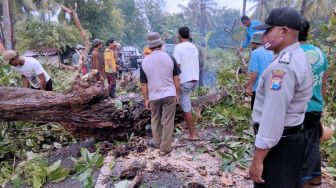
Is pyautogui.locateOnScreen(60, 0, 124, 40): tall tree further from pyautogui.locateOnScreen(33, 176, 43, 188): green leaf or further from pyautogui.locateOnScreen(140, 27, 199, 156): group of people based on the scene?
pyautogui.locateOnScreen(33, 176, 43, 188): green leaf

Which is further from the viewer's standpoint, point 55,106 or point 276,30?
point 55,106

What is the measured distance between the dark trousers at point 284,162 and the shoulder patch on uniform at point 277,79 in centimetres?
39

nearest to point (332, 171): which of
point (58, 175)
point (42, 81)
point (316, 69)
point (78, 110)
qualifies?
point (316, 69)

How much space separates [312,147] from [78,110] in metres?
3.13

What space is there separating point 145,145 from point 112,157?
0.57m

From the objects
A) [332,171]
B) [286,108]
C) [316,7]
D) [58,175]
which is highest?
[316,7]

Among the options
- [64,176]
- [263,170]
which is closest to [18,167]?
[64,176]

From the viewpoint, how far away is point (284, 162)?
1946mm

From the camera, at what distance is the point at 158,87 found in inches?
160

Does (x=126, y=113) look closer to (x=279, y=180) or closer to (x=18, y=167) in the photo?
(x=18, y=167)

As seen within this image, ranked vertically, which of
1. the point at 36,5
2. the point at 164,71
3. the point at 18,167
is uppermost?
the point at 36,5

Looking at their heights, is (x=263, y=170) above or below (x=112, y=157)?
above

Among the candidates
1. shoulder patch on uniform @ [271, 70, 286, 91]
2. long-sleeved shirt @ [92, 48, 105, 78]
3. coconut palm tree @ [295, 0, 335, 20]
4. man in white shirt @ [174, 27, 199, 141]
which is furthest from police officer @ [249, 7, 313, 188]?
coconut palm tree @ [295, 0, 335, 20]

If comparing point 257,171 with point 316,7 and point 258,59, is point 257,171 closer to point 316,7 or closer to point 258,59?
point 258,59
